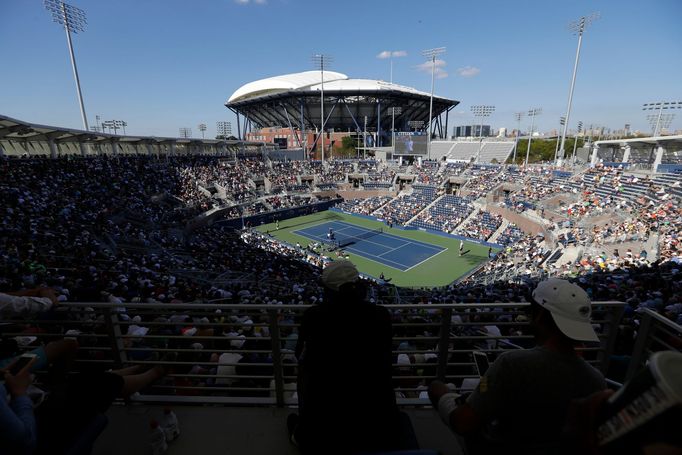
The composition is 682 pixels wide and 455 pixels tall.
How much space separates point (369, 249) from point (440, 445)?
25460 millimetres

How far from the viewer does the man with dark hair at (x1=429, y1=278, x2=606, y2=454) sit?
162cm

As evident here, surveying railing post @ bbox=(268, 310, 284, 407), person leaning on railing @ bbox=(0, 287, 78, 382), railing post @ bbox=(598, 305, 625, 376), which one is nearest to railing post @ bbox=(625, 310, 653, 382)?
railing post @ bbox=(598, 305, 625, 376)

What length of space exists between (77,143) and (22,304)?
3837 cm

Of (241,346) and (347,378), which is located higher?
(347,378)

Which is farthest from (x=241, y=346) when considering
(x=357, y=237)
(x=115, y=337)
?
(x=357, y=237)

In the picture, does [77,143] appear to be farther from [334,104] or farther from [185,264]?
[334,104]

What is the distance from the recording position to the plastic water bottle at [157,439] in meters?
2.70

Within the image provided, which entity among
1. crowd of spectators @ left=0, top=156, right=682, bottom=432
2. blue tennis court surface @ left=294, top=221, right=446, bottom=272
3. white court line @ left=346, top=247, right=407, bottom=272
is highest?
crowd of spectators @ left=0, top=156, right=682, bottom=432

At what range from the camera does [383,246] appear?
28.9 meters

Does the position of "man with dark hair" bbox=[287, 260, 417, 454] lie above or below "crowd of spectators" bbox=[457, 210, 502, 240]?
above

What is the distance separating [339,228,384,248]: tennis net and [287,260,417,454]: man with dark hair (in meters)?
26.4

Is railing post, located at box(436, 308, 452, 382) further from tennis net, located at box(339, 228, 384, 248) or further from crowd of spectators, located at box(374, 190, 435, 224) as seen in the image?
crowd of spectators, located at box(374, 190, 435, 224)

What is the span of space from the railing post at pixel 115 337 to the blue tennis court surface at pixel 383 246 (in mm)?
21541

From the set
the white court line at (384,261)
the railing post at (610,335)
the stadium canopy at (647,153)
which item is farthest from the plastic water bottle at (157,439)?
the stadium canopy at (647,153)
